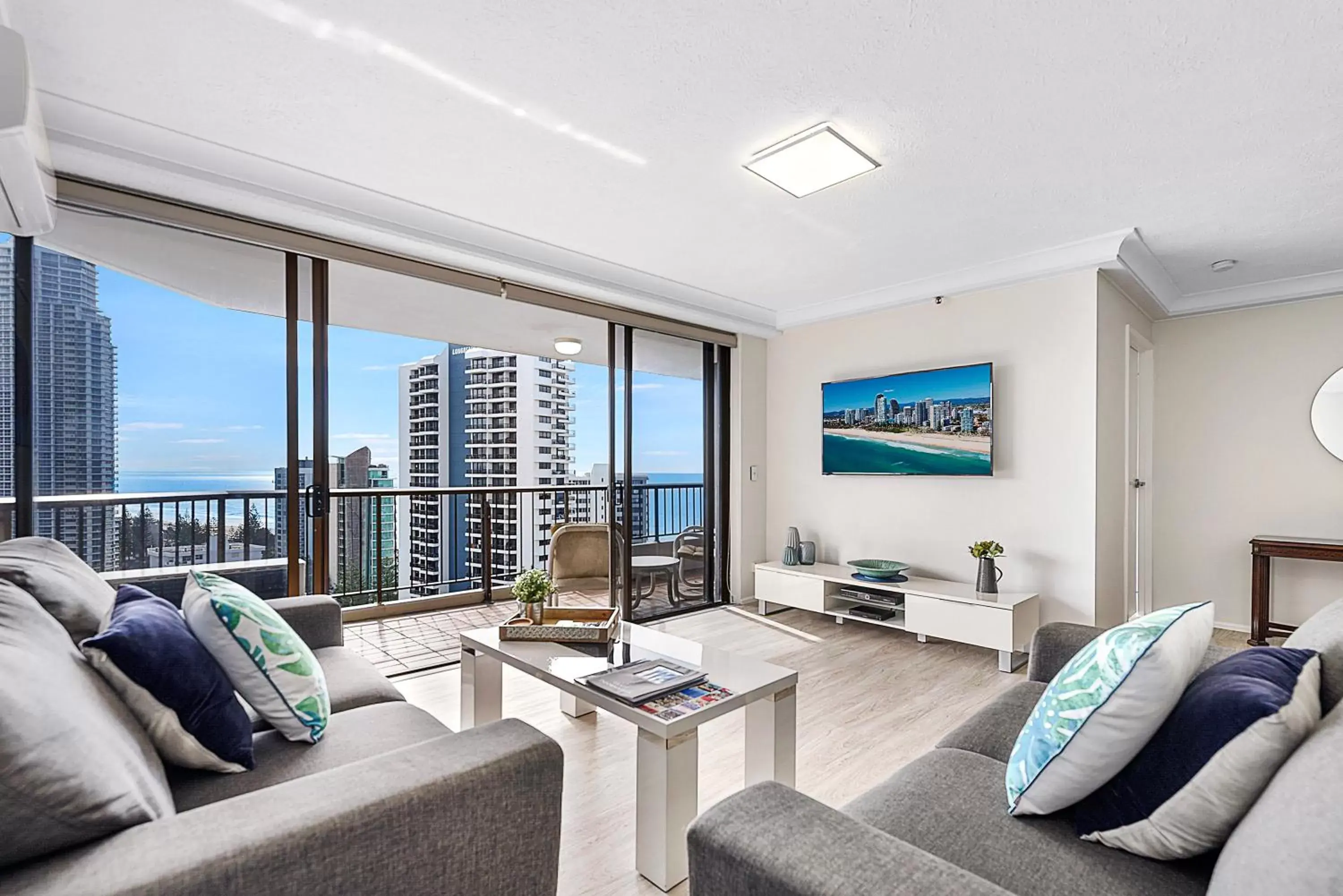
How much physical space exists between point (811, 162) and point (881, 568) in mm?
2720

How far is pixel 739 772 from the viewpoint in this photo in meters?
2.41

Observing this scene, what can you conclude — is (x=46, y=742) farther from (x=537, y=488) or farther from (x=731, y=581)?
(x=537, y=488)

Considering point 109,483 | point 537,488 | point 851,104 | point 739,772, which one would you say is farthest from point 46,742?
point 537,488

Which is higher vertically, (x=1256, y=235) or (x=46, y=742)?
(x=1256, y=235)

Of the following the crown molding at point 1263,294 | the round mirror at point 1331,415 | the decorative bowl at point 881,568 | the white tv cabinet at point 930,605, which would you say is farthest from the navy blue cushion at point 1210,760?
the crown molding at point 1263,294

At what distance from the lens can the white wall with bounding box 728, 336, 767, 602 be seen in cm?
528

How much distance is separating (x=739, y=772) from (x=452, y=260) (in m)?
2.83

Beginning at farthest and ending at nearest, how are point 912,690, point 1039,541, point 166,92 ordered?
point 1039,541
point 912,690
point 166,92

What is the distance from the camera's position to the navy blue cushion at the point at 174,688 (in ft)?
4.30

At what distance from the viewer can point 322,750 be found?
159 cm

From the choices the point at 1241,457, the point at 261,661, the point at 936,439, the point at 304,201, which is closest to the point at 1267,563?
the point at 1241,457

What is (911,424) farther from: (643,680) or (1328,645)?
(1328,645)

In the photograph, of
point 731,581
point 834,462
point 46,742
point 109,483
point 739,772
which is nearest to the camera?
point 46,742

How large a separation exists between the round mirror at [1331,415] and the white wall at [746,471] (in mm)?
3525
